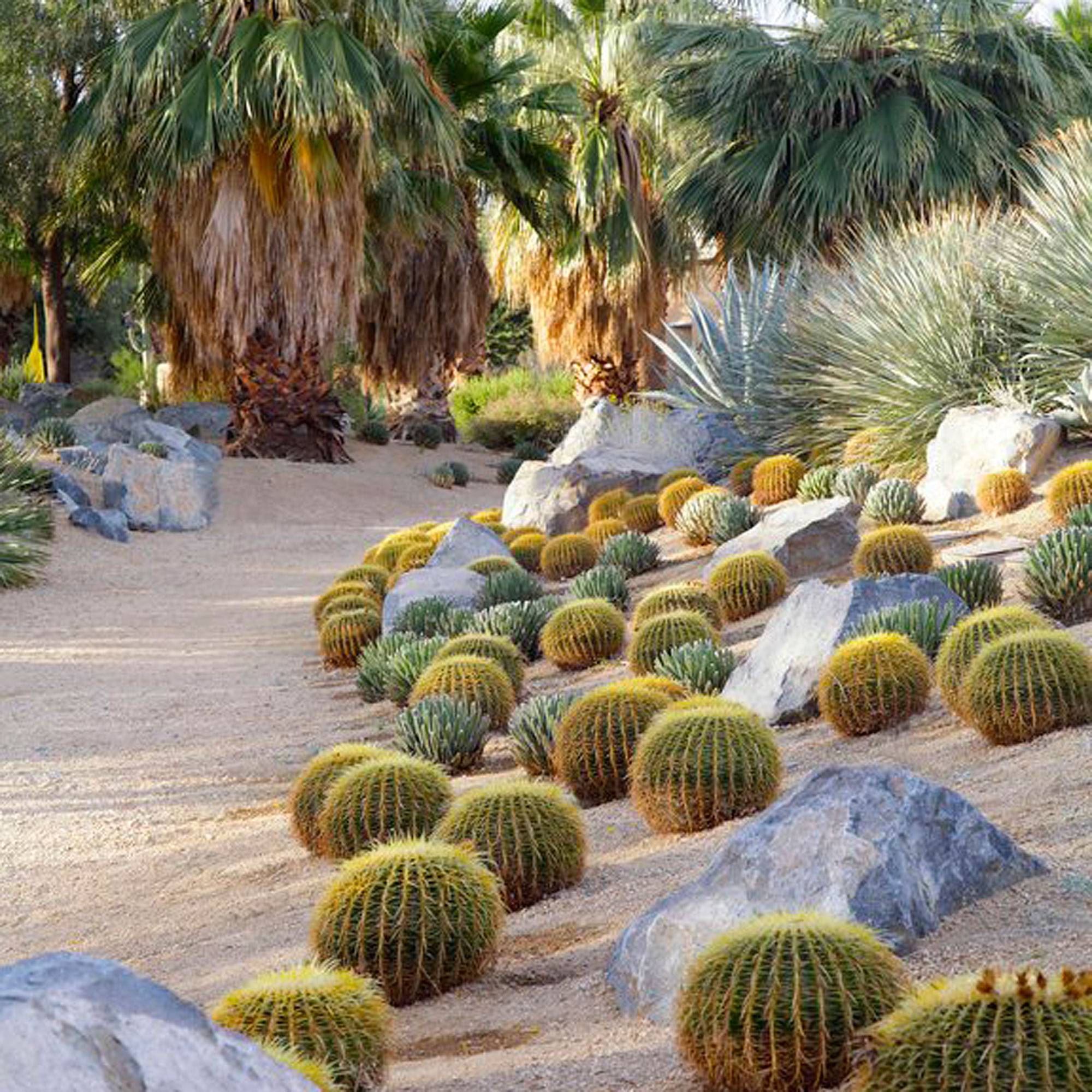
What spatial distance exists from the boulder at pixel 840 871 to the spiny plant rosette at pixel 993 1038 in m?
0.96

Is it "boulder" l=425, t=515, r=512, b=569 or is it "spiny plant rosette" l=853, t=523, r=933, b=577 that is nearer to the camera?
"spiny plant rosette" l=853, t=523, r=933, b=577

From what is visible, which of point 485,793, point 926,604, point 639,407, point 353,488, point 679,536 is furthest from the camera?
point 353,488

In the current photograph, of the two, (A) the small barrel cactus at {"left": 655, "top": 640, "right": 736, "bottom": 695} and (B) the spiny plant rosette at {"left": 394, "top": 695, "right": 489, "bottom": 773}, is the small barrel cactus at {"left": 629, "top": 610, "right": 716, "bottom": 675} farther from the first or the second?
(B) the spiny plant rosette at {"left": 394, "top": 695, "right": 489, "bottom": 773}

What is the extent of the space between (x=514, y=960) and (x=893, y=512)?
20.9ft

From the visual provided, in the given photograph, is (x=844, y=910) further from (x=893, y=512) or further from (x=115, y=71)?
(x=115, y=71)

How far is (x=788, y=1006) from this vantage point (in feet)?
9.66

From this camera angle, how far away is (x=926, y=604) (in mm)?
6742

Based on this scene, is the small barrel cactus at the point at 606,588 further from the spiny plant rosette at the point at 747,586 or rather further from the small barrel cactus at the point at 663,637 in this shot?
the small barrel cactus at the point at 663,637

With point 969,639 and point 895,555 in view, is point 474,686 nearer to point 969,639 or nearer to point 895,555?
point 969,639

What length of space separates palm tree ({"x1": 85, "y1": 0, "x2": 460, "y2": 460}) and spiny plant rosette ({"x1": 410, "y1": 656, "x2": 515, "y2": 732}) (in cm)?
1166

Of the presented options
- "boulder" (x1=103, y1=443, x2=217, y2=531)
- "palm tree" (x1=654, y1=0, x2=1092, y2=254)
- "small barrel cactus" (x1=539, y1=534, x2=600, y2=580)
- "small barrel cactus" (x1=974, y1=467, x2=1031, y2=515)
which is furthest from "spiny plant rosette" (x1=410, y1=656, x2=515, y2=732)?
"palm tree" (x1=654, y1=0, x2=1092, y2=254)

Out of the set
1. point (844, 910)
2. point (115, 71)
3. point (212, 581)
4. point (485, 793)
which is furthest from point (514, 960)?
point (115, 71)

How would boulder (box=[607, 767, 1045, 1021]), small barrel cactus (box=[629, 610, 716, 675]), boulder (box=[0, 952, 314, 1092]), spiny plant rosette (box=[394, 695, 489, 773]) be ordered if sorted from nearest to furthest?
1. boulder (box=[0, 952, 314, 1092])
2. boulder (box=[607, 767, 1045, 1021])
3. spiny plant rosette (box=[394, 695, 489, 773])
4. small barrel cactus (box=[629, 610, 716, 675])

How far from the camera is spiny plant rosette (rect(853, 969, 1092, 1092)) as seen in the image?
2357mm
